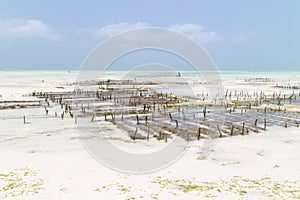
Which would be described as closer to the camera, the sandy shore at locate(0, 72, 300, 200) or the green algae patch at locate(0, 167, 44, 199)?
the green algae patch at locate(0, 167, 44, 199)

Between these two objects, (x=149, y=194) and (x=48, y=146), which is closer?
(x=149, y=194)

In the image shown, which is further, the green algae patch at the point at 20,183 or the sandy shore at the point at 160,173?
the sandy shore at the point at 160,173

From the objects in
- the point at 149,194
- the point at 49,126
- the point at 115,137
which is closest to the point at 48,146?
the point at 115,137

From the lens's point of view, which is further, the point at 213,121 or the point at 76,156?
the point at 213,121

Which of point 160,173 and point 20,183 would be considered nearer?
point 20,183

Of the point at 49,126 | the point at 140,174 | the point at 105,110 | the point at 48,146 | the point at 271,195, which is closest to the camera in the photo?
the point at 271,195

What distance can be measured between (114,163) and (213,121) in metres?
9.79

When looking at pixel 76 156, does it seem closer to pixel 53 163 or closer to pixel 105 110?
pixel 53 163

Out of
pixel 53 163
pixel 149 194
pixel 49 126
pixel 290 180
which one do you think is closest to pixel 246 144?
pixel 290 180

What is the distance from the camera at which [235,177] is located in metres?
10.1

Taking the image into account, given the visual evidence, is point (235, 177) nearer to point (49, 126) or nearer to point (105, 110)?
point (49, 126)

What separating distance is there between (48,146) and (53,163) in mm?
2566

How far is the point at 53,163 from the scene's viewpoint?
11422 millimetres

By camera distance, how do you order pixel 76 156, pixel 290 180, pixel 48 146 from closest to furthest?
pixel 290 180 < pixel 76 156 < pixel 48 146
